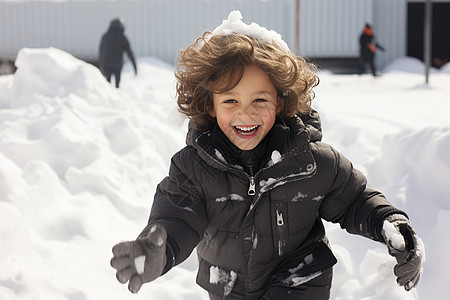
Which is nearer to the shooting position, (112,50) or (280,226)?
(280,226)

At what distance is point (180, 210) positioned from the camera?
1890 millimetres

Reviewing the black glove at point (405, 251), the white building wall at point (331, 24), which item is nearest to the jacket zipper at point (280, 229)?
the black glove at point (405, 251)

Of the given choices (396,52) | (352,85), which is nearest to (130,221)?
(352,85)

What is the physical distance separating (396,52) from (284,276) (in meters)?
18.4

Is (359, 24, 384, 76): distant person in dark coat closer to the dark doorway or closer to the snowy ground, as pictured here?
the dark doorway

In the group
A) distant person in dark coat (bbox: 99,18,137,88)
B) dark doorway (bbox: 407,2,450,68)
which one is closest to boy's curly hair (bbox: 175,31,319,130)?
distant person in dark coat (bbox: 99,18,137,88)

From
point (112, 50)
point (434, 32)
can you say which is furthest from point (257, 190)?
point (434, 32)

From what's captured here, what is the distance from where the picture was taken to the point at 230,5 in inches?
725

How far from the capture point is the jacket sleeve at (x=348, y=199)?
6.38ft

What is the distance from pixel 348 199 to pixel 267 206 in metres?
0.31

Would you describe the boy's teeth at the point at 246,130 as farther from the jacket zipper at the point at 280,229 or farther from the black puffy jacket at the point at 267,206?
the jacket zipper at the point at 280,229

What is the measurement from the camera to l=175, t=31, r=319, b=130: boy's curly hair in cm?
194

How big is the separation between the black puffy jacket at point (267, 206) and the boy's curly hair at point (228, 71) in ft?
0.48

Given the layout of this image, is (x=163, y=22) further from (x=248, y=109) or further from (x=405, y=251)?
(x=405, y=251)
